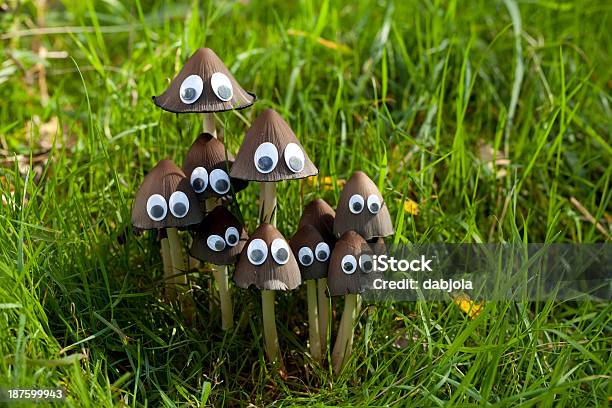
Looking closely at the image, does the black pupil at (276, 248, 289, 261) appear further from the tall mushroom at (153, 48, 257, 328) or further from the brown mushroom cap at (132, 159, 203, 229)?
the tall mushroom at (153, 48, 257, 328)

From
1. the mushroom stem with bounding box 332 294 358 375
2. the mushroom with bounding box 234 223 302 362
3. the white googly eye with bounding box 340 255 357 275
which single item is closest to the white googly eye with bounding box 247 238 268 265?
the mushroom with bounding box 234 223 302 362

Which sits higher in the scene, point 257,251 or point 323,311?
point 257,251

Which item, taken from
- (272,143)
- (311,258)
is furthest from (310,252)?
(272,143)

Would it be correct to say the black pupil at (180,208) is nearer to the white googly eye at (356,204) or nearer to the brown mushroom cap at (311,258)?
the brown mushroom cap at (311,258)

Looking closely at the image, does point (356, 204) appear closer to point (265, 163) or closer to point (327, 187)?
point (265, 163)

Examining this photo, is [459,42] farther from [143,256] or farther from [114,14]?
[114,14]

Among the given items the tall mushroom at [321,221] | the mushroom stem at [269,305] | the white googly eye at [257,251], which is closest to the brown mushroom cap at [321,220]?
the tall mushroom at [321,221]

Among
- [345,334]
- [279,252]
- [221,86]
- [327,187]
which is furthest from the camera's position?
[327,187]

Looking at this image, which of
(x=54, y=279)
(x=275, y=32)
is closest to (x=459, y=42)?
(x=275, y=32)

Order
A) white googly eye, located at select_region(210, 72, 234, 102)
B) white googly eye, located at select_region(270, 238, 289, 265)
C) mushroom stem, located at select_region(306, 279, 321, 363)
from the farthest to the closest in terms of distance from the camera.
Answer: mushroom stem, located at select_region(306, 279, 321, 363) < white googly eye, located at select_region(210, 72, 234, 102) < white googly eye, located at select_region(270, 238, 289, 265)
